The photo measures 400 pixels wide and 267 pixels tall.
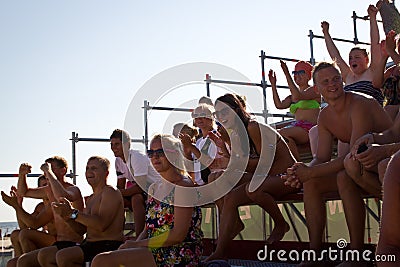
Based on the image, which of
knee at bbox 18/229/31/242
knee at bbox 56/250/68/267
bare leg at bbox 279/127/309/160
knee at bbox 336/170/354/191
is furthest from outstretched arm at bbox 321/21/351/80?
knee at bbox 18/229/31/242

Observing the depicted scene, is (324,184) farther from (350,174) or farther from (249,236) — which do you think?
(249,236)

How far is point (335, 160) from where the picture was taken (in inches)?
133

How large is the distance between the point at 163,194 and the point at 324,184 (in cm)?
107

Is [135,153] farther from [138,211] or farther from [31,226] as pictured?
[31,226]

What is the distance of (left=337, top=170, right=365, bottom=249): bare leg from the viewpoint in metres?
3.19

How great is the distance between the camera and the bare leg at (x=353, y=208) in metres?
3.19

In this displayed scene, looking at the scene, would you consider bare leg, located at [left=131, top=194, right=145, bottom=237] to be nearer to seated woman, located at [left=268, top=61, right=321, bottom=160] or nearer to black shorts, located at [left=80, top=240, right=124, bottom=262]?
black shorts, located at [left=80, top=240, right=124, bottom=262]

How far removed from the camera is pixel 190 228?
12.1 ft

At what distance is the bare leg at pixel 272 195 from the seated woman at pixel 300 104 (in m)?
0.67

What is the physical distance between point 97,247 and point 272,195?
1520 millimetres

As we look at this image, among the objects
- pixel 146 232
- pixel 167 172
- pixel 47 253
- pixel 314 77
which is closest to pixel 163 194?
pixel 167 172

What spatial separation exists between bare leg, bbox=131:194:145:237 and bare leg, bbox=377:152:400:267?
3923 mm

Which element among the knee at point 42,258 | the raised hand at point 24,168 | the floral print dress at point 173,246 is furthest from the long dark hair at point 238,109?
the raised hand at point 24,168

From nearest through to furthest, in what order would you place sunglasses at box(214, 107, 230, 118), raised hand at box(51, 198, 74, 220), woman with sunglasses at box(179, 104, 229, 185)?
sunglasses at box(214, 107, 230, 118), raised hand at box(51, 198, 74, 220), woman with sunglasses at box(179, 104, 229, 185)
